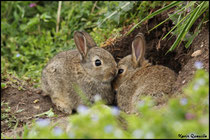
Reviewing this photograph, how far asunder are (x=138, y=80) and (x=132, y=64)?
53 cm

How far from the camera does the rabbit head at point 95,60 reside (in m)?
5.39

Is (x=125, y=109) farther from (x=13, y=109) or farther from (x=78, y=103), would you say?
(x=13, y=109)

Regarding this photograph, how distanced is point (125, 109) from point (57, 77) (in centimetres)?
126

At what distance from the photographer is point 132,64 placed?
5672mm

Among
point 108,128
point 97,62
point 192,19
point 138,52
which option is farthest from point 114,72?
point 108,128

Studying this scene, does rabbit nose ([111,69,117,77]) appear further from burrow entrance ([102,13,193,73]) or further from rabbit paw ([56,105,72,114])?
burrow entrance ([102,13,193,73])

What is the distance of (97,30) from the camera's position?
7.14 m

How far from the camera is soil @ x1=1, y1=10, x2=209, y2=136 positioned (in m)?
4.72

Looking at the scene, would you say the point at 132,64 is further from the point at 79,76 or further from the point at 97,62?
the point at 79,76

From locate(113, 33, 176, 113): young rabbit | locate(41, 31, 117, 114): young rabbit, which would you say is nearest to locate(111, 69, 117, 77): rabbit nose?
locate(41, 31, 117, 114): young rabbit

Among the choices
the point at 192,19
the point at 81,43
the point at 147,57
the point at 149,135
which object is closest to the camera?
the point at 149,135

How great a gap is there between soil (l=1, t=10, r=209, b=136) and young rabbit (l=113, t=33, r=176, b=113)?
22cm

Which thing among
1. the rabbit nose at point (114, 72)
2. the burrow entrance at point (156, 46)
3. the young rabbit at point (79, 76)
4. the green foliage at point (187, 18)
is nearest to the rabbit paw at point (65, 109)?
the young rabbit at point (79, 76)

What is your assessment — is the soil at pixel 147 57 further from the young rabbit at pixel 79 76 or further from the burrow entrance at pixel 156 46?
the young rabbit at pixel 79 76
